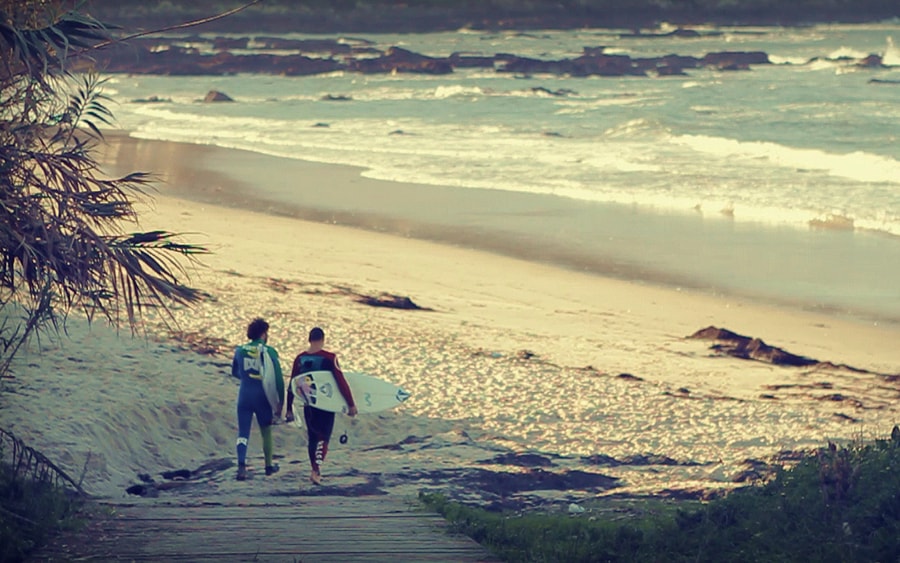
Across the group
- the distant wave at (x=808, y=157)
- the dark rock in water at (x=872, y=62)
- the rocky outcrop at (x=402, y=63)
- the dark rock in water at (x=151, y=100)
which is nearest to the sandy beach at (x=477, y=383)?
the distant wave at (x=808, y=157)

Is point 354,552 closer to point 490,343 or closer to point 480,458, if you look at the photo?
point 480,458

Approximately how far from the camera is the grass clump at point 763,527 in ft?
21.9

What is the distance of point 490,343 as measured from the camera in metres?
13.2

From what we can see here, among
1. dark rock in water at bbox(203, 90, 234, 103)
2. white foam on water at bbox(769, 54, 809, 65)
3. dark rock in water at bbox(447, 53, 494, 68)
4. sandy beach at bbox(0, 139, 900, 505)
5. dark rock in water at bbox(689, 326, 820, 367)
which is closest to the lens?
sandy beach at bbox(0, 139, 900, 505)

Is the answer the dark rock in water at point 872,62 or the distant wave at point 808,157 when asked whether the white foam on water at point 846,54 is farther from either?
the distant wave at point 808,157

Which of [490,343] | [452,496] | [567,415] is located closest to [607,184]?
[490,343]

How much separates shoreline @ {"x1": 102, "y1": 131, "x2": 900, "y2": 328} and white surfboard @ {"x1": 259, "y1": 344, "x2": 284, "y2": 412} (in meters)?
7.98

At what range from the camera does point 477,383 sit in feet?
38.3

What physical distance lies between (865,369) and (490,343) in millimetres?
3683

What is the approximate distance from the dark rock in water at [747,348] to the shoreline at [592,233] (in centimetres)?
193

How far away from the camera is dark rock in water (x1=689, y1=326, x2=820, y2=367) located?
511 inches

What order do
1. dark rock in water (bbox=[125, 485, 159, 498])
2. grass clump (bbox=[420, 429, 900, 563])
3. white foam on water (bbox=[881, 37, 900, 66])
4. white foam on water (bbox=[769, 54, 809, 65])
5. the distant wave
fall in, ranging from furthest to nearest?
1. white foam on water (bbox=[769, 54, 809, 65])
2. white foam on water (bbox=[881, 37, 900, 66])
3. the distant wave
4. dark rock in water (bbox=[125, 485, 159, 498])
5. grass clump (bbox=[420, 429, 900, 563])

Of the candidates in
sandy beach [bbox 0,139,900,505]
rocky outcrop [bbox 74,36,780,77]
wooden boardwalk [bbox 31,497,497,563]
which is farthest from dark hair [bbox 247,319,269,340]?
rocky outcrop [bbox 74,36,780,77]

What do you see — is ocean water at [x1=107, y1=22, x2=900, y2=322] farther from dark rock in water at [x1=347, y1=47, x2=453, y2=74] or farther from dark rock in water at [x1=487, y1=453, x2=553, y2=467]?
dark rock in water at [x1=487, y1=453, x2=553, y2=467]
